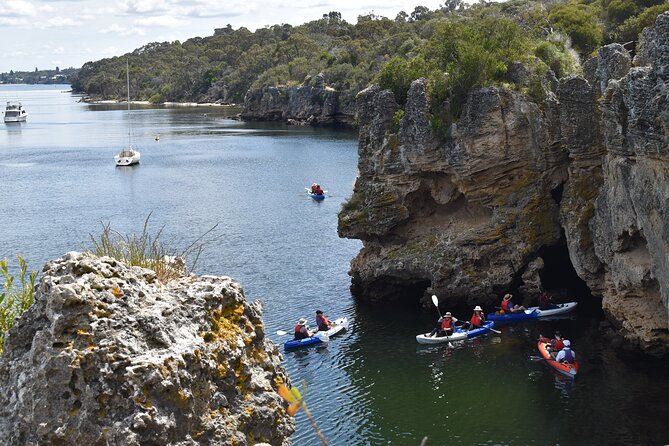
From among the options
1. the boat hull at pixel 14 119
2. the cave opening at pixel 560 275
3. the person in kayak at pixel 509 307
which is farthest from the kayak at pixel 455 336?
the boat hull at pixel 14 119

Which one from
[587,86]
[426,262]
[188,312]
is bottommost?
[426,262]

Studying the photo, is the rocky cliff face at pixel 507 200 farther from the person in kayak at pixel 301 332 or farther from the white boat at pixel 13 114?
the white boat at pixel 13 114

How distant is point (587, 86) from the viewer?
109 feet

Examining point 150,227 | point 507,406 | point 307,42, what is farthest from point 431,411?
point 307,42

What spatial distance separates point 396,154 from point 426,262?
5042mm

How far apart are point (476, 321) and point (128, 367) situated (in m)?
26.7

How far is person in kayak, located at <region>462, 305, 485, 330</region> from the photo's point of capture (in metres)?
33.9

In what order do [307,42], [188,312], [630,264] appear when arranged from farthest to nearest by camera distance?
[307,42] < [630,264] < [188,312]

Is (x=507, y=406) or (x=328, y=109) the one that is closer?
(x=507, y=406)

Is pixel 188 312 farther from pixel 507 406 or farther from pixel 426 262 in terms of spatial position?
pixel 426 262

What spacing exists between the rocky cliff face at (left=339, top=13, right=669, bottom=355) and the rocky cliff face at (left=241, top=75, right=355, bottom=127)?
84.1 m

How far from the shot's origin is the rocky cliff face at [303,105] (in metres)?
128

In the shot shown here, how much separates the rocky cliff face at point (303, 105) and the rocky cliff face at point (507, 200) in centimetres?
8406

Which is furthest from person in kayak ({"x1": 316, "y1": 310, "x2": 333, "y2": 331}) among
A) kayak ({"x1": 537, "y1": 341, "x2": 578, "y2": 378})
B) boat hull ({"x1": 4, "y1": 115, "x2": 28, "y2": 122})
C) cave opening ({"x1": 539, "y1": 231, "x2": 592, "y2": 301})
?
boat hull ({"x1": 4, "y1": 115, "x2": 28, "y2": 122})
